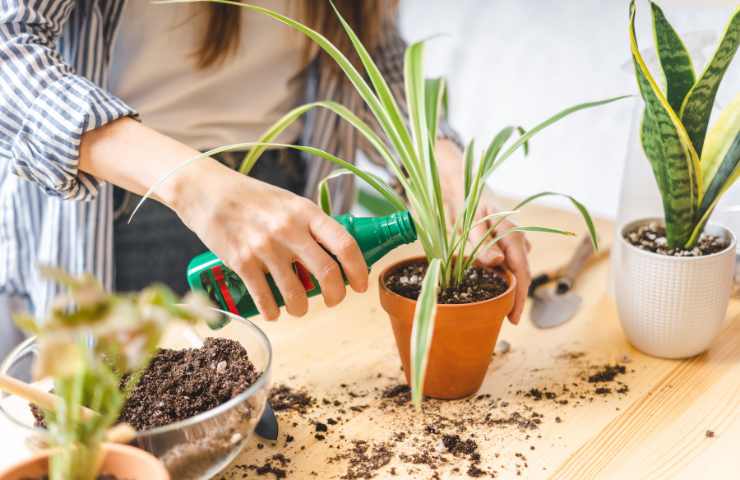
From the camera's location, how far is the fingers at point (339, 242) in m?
0.77

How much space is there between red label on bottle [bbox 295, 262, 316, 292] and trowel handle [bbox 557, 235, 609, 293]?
0.47 m

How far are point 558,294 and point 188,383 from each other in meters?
0.61

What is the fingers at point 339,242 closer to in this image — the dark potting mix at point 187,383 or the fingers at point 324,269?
the fingers at point 324,269

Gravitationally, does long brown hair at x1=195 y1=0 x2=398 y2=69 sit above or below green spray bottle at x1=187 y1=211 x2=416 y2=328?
above

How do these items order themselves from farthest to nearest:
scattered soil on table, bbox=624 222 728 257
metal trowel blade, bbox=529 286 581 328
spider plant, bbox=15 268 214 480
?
metal trowel blade, bbox=529 286 581 328 < scattered soil on table, bbox=624 222 728 257 < spider plant, bbox=15 268 214 480

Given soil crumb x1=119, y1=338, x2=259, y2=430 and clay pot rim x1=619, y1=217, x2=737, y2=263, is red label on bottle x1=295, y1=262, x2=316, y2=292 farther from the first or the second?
clay pot rim x1=619, y1=217, x2=737, y2=263

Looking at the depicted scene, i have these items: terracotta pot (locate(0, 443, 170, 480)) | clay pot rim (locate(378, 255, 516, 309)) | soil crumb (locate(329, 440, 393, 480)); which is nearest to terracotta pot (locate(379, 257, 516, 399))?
clay pot rim (locate(378, 255, 516, 309))

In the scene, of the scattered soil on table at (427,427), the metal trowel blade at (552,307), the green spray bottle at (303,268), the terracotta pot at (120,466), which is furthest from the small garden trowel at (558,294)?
the terracotta pot at (120,466)

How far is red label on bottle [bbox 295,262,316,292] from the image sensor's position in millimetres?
820

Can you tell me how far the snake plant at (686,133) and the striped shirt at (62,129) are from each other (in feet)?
1.29

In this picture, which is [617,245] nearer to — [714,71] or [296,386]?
[714,71]

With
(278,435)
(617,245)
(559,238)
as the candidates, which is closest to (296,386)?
(278,435)

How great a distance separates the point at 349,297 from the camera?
114 cm

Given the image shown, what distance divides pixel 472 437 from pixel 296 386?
0.24 meters
